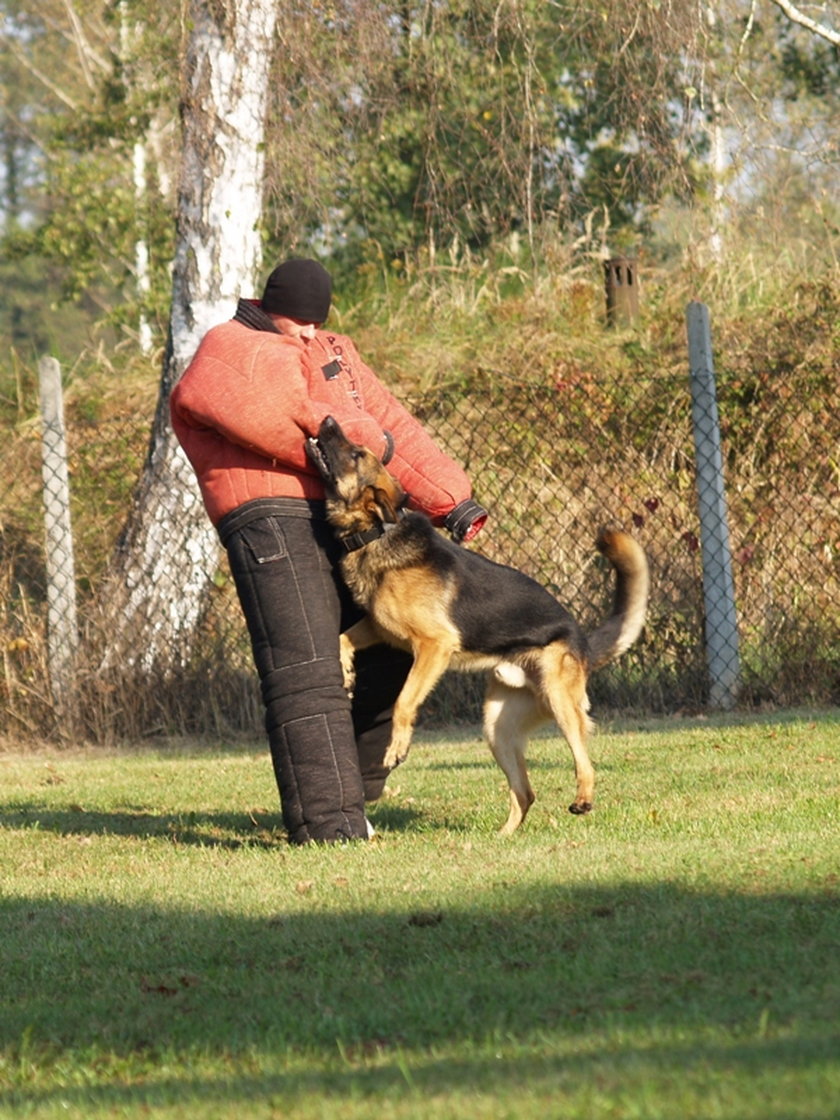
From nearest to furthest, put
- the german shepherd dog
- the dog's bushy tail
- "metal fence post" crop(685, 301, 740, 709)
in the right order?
the german shepherd dog, the dog's bushy tail, "metal fence post" crop(685, 301, 740, 709)

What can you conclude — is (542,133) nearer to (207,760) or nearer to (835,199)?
(207,760)

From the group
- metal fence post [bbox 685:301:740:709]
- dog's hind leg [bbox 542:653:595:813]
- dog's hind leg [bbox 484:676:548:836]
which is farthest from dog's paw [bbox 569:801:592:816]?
metal fence post [bbox 685:301:740:709]

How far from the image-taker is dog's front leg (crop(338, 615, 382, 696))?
579 cm

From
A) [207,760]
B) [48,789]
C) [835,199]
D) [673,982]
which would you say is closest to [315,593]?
[673,982]

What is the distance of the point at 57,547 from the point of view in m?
9.58

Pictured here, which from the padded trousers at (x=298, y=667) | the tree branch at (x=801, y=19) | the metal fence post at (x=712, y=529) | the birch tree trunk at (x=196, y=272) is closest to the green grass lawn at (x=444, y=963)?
the padded trousers at (x=298, y=667)

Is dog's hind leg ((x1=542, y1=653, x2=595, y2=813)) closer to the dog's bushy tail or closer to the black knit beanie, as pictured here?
the dog's bushy tail

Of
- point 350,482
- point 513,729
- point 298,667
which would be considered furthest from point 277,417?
point 513,729

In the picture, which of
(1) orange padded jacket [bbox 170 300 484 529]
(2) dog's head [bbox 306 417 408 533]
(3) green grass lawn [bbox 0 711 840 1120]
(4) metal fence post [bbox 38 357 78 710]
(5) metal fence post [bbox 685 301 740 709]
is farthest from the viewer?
(4) metal fence post [bbox 38 357 78 710]

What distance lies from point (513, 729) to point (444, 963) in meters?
2.31

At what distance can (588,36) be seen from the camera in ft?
33.6

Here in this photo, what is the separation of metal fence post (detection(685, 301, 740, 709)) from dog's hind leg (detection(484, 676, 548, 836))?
11.1ft

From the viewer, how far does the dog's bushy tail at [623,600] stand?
20.0 ft

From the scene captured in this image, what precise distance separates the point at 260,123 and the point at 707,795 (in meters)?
5.90
